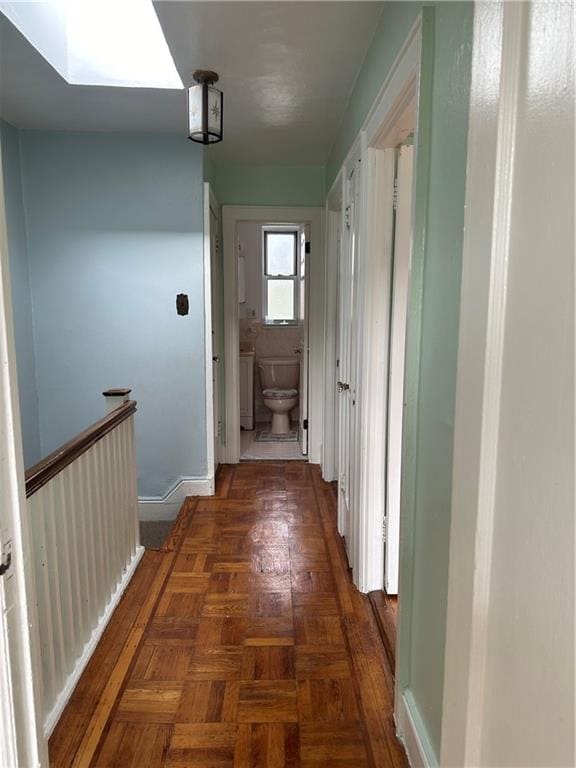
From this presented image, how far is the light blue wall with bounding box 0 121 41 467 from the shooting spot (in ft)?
10.2

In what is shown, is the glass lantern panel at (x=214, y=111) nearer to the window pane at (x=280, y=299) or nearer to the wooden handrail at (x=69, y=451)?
the wooden handrail at (x=69, y=451)

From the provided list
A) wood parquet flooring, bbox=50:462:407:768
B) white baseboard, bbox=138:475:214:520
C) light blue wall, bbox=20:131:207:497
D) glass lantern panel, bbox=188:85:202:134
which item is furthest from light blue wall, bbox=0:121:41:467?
glass lantern panel, bbox=188:85:202:134

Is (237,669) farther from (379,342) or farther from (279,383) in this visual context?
(279,383)

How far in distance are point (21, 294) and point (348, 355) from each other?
2145 millimetres

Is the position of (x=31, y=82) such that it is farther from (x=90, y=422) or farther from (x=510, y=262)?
(x=510, y=262)

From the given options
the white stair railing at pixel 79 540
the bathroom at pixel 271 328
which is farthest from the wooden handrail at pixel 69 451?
the bathroom at pixel 271 328

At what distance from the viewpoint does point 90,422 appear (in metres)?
3.47

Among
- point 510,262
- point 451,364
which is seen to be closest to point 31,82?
point 451,364

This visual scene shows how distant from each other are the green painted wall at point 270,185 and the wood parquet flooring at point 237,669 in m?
2.51

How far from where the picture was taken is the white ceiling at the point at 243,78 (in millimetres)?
1845

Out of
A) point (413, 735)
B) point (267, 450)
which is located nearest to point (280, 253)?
point (267, 450)

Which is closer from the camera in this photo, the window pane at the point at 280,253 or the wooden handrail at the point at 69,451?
the wooden handrail at the point at 69,451

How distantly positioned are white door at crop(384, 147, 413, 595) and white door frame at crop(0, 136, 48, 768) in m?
1.41

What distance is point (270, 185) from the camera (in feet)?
12.9
